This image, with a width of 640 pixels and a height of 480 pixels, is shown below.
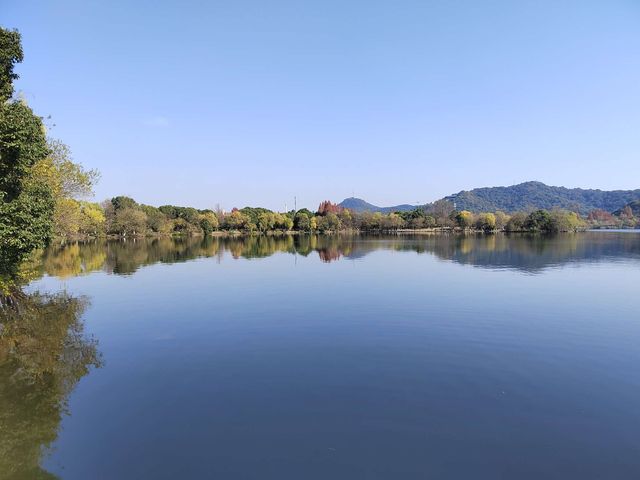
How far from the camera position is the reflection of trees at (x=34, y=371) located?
8883 mm

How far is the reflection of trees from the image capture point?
Result: 29.1ft

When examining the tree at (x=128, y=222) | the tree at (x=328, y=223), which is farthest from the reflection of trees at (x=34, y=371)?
the tree at (x=328, y=223)

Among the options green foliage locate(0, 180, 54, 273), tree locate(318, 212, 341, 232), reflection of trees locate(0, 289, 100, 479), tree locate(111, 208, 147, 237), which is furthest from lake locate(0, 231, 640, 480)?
tree locate(318, 212, 341, 232)

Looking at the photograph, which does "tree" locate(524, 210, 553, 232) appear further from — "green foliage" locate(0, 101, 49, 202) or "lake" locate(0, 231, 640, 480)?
"green foliage" locate(0, 101, 49, 202)

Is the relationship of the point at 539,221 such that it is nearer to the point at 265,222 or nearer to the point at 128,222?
the point at 265,222

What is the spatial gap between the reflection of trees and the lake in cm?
6

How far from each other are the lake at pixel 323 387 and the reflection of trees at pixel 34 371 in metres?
0.06

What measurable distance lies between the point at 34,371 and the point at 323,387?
958 centimetres

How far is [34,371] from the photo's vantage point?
13.2 m

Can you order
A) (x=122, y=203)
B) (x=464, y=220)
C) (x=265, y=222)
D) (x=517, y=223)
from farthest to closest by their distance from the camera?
(x=464, y=220) < (x=265, y=222) < (x=517, y=223) < (x=122, y=203)

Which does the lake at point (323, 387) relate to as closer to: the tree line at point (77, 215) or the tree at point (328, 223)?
the tree line at point (77, 215)

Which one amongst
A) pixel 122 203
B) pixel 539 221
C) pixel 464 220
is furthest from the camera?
pixel 464 220

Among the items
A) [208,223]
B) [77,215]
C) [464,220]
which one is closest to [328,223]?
[208,223]

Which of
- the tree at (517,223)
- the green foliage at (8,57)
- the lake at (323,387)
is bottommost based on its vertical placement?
the lake at (323,387)
